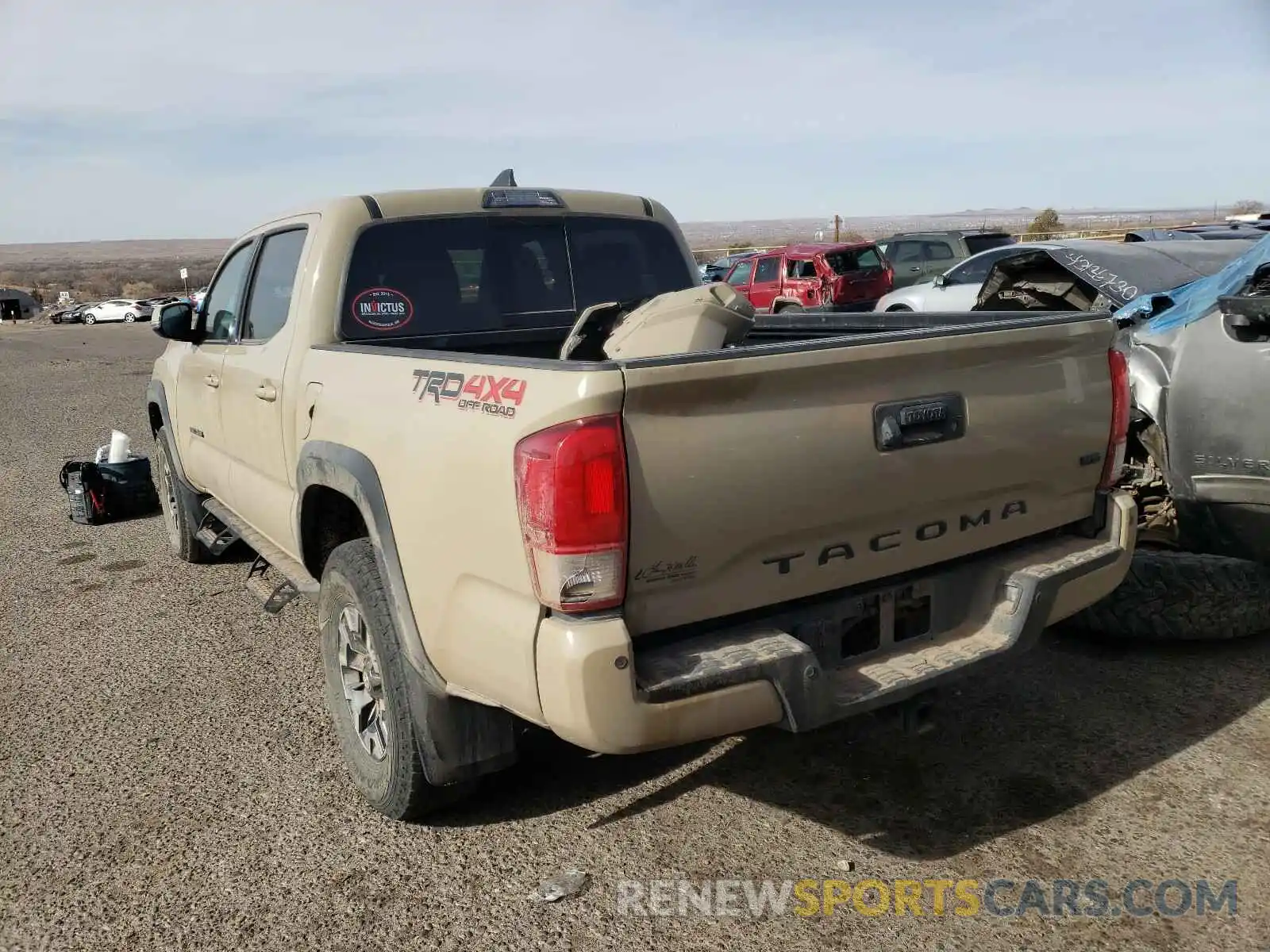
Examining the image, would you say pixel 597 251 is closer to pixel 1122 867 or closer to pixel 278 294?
pixel 278 294

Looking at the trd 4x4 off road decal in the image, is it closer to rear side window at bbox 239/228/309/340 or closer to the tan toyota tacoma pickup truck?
the tan toyota tacoma pickup truck

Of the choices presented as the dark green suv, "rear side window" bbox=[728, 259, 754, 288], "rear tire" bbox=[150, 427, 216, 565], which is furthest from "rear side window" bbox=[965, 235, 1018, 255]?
"rear tire" bbox=[150, 427, 216, 565]

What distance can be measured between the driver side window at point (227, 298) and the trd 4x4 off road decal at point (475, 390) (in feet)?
7.49

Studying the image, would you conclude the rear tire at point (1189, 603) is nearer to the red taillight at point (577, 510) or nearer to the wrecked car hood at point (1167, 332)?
the wrecked car hood at point (1167, 332)

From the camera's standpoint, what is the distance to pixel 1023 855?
293 centimetres

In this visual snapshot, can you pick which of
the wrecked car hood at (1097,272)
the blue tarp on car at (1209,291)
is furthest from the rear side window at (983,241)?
the blue tarp on car at (1209,291)

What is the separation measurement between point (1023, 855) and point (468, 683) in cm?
167

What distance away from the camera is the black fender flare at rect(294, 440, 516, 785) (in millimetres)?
2865

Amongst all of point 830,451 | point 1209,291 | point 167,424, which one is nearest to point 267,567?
point 167,424

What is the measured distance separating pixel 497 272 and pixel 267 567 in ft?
8.75

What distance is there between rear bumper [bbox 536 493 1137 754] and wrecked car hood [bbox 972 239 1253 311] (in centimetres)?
371

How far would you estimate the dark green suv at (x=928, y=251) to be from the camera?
20172mm

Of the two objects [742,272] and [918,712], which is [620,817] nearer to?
[918,712]

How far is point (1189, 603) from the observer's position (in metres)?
4.21
